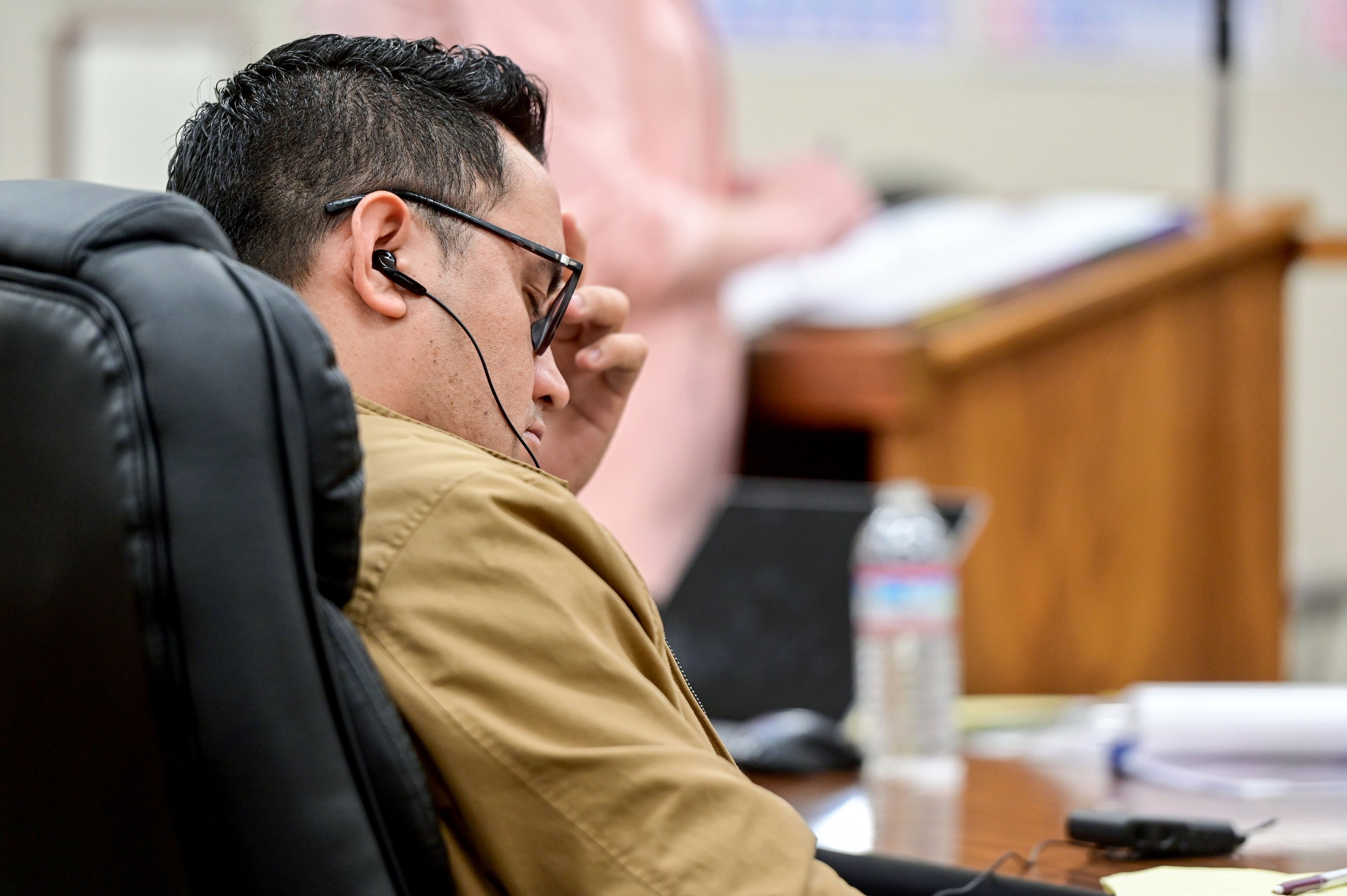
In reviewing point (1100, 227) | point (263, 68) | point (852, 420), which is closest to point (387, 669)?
point (263, 68)

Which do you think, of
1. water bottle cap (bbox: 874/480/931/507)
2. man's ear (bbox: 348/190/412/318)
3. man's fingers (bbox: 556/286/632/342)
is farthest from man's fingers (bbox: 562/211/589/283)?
water bottle cap (bbox: 874/480/931/507)

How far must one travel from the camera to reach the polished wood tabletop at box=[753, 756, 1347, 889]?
90 cm

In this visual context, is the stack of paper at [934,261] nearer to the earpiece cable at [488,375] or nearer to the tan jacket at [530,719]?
the earpiece cable at [488,375]

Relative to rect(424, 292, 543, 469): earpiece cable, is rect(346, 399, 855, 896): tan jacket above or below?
below

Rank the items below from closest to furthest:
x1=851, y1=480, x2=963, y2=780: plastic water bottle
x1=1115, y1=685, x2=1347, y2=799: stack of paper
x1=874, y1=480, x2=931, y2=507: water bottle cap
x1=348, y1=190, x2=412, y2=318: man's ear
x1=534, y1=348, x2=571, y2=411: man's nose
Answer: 1. x1=348, y1=190, x2=412, y2=318: man's ear
2. x1=534, y1=348, x2=571, y2=411: man's nose
3. x1=1115, y1=685, x2=1347, y2=799: stack of paper
4. x1=851, y1=480, x2=963, y2=780: plastic water bottle
5. x1=874, y1=480, x2=931, y2=507: water bottle cap

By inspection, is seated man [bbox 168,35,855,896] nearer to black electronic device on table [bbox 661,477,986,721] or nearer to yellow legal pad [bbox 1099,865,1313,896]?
yellow legal pad [bbox 1099,865,1313,896]

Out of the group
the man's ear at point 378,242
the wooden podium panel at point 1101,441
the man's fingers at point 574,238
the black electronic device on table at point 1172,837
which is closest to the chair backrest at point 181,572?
the man's ear at point 378,242

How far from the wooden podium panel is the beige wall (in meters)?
2.20

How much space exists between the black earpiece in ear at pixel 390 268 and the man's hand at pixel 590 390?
1.02ft

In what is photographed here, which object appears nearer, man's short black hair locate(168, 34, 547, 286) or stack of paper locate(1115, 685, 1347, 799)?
man's short black hair locate(168, 34, 547, 286)

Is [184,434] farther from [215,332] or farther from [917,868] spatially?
[917,868]

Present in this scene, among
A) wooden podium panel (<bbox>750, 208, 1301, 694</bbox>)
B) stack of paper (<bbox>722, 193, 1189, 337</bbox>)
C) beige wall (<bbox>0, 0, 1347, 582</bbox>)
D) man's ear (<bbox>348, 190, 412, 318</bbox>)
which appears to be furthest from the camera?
beige wall (<bbox>0, 0, 1347, 582</bbox>)

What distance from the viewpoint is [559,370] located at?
104cm

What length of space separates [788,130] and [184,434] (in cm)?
379
